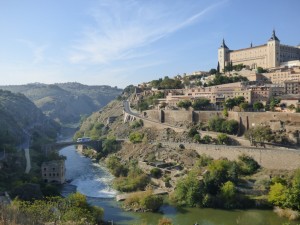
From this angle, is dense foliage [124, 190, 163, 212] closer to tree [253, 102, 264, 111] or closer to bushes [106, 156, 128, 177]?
bushes [106, 156, 128, 177]

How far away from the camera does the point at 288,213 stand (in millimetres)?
24250

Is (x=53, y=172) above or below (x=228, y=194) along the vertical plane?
above

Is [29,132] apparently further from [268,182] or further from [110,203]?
[268,182]

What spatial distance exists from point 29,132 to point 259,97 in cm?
3553

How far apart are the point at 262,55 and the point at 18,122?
128ft

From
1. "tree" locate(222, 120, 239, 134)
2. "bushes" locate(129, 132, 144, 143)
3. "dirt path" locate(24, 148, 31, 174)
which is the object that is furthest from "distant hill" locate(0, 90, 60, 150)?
"tree" locate(222, 120, 239, 134)

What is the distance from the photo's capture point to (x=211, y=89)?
49.6m

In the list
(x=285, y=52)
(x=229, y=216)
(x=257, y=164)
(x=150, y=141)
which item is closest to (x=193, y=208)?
(x=229, y=216)

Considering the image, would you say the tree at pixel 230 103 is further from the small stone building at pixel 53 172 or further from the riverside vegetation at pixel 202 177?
the small stone building at pixel 53 172

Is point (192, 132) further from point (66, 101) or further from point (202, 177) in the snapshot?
point (66, 101)

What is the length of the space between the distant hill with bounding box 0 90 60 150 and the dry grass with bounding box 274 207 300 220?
2615cm

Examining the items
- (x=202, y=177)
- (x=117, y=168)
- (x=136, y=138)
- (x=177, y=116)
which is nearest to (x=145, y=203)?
(x=202, y=177)

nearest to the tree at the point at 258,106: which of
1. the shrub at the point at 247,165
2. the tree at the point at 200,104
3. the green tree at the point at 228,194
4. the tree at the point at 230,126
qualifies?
the tree at the point at 230,126

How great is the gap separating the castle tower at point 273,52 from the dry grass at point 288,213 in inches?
1493
